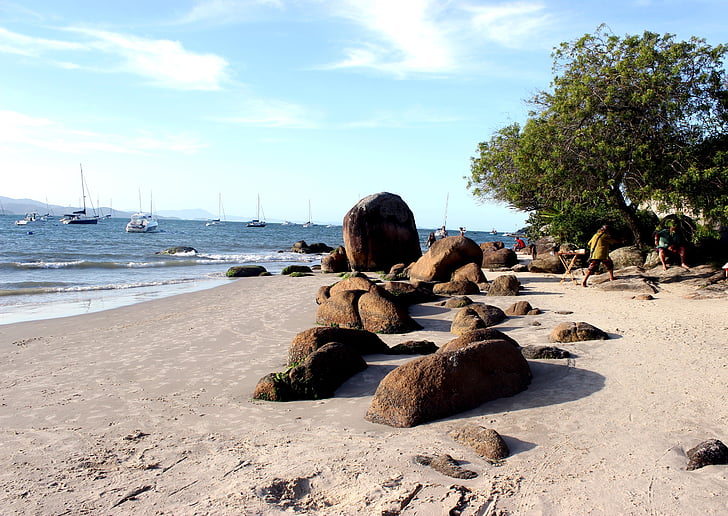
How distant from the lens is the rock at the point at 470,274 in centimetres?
1473

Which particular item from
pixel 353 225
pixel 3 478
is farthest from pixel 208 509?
pixel 353 225

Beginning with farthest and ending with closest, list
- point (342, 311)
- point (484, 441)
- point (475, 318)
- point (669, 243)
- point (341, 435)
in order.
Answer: point (669, 243)
point (342, 311)
point (475, 318)
point (341, 435)
point (484, 441)

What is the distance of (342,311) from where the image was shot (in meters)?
10.1

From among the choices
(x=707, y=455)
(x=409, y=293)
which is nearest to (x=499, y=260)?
(x=409, y=293)

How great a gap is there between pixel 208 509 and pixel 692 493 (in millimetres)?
3411

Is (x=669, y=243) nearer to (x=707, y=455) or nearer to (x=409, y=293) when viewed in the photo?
(x=409, y=293)

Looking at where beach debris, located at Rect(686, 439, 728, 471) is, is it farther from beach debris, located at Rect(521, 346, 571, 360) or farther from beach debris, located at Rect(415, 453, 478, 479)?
beach debris, located at Rect(521, 346, 571, 360)

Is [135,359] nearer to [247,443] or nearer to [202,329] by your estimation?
[202,329]

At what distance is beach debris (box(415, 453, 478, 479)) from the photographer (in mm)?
4234

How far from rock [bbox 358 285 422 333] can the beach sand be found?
0.53m

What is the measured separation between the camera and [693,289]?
12.6m

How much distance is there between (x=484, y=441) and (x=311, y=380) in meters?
2.34

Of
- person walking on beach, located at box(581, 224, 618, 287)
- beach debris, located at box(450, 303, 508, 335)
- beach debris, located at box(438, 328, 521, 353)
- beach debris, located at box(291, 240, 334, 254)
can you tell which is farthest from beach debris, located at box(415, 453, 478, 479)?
beach debris, located at box(291, 240, 334, 254)

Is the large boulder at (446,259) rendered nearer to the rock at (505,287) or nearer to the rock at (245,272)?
the rock at (505,287)
